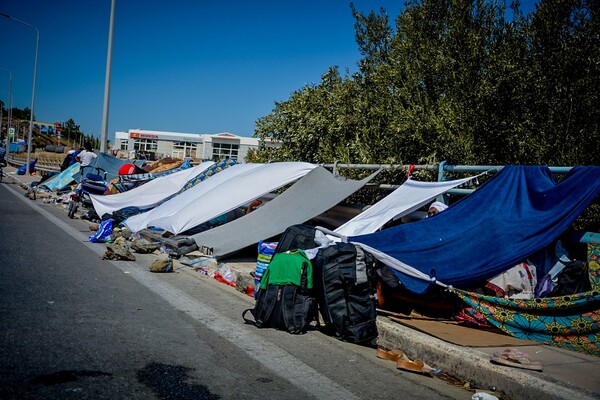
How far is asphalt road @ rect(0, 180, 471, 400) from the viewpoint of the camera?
3646 mm

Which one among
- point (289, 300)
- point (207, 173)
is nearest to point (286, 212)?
point (289, 300)

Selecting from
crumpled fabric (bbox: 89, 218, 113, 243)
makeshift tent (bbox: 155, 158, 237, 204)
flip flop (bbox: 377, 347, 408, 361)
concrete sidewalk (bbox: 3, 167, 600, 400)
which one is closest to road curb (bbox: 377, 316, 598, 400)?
concrete sidewalk (bbox: 3, 167, 600, 400)

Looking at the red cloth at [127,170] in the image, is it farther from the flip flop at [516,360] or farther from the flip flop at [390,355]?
the flip flop at [516,360]

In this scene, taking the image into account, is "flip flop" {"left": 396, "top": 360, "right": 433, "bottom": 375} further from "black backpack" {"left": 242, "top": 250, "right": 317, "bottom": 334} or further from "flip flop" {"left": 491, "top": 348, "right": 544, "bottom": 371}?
"black backpack" {"left": 242, "top": 250, "right": 317, "bottom": 334}

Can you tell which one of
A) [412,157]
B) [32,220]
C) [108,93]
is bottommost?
[32,220]

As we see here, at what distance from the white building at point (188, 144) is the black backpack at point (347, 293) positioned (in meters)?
60.0

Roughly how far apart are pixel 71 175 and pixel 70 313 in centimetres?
1684

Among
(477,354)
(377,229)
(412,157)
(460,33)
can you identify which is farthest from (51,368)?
(460,33)

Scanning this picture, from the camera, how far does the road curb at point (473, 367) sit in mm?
3771

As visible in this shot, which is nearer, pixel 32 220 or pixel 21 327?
pixel 21 327

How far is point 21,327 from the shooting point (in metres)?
4.67

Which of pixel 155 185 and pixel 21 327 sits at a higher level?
pixel 155 185

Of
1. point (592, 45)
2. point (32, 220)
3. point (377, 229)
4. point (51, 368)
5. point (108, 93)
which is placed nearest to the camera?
point (51, 368)

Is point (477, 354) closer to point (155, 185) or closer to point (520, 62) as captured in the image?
point (520, 62)
